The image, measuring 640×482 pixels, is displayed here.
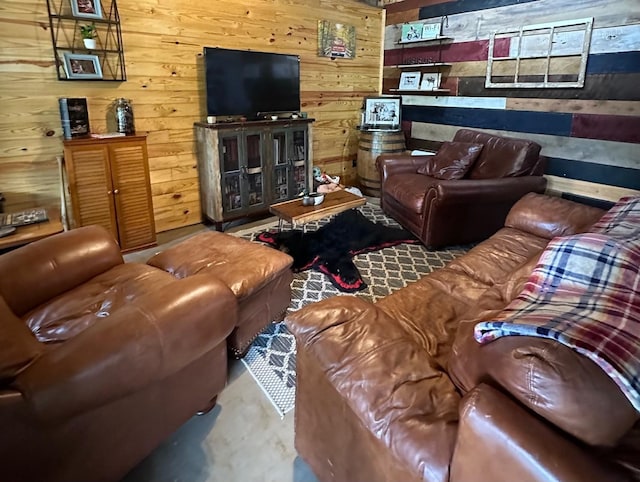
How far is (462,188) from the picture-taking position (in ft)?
10.3

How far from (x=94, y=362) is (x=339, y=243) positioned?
241 centimetres

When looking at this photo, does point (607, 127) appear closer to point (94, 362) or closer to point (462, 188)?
point (462, 188)

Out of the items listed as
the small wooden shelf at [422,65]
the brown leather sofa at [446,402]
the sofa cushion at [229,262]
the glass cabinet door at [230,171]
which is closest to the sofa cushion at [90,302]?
the sofa cushion at [229,262]

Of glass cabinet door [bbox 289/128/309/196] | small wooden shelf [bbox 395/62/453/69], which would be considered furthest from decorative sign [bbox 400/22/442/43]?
glass cabinet door [bbox 289/128/309/196]

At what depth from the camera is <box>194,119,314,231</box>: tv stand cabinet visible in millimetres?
3646

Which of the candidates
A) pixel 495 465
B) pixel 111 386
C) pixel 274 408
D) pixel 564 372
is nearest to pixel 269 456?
pixel 274 408

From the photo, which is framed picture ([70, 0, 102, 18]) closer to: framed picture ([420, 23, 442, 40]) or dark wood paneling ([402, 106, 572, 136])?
framed picture ([420, 23, 442, 40])

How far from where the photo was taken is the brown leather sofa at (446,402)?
0.73 metres

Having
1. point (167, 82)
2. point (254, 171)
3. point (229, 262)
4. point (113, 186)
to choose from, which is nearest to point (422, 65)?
point (254, 171)

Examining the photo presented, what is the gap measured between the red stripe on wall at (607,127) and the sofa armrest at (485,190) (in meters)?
0.64

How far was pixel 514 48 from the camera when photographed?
154 inches

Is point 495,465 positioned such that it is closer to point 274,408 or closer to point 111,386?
point 111,386

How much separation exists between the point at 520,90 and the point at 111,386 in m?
4.14

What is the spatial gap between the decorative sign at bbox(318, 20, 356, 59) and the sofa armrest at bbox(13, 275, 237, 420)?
3868 mm
